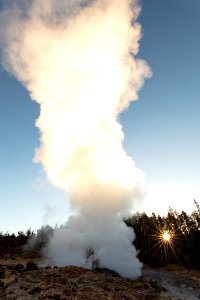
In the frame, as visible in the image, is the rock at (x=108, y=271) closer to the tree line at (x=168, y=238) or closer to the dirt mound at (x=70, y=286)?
the dirt mound at (x=70, y=286)

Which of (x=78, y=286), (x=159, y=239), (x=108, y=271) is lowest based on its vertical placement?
(x=78, y=286)

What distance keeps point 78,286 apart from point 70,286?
59 centimetres

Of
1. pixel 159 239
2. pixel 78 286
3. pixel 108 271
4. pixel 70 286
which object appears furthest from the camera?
pixel 159 239

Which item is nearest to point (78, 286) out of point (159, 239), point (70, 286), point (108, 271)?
point (70, 286)

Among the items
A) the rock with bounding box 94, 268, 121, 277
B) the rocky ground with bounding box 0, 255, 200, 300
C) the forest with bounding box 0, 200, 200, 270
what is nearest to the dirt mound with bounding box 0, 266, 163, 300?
the rocky ground with bounding box 0, 255, 200, 300

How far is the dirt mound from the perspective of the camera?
19188 millimetres

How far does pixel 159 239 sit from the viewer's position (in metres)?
50.6

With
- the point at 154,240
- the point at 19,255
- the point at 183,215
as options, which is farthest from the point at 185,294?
the point at 183,215

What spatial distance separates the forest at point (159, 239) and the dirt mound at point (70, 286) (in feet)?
55.2

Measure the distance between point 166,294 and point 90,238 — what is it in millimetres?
11076

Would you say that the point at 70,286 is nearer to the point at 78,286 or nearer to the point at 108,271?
the point at 78,286

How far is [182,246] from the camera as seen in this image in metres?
48.0

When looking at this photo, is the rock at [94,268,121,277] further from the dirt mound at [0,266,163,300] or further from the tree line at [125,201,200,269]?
the tree line at [125,201,200,269]

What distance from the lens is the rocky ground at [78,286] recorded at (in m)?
19.3
